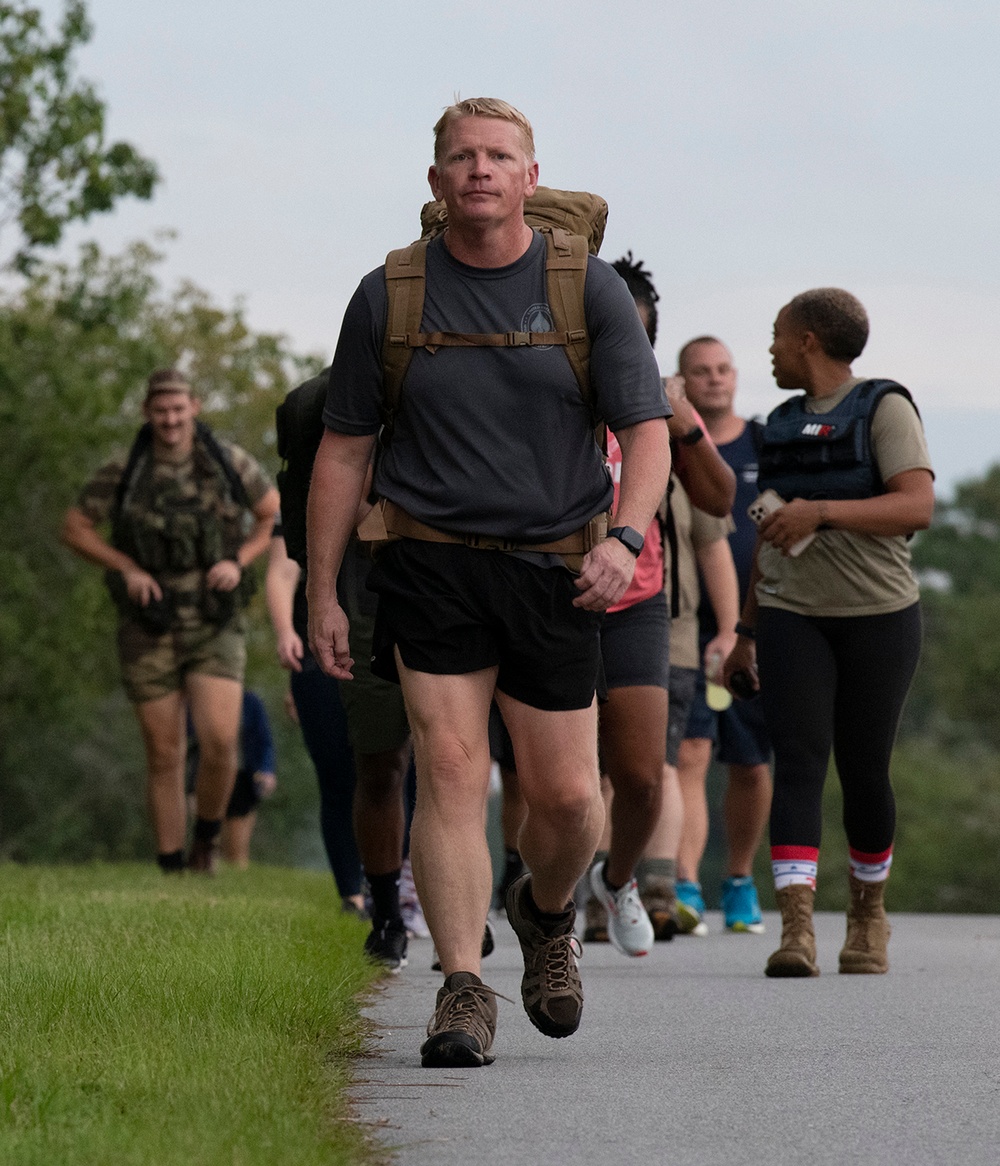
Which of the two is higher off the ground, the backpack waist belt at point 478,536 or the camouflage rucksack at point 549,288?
the camouflage rucksack at point 549,288

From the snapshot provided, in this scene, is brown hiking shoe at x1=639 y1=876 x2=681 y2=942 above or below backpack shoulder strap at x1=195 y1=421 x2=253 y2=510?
below

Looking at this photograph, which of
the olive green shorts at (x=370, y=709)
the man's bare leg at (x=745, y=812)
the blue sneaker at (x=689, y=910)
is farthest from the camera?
the man's bare leg at (x=745, y=812)

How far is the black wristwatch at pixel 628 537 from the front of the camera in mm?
5289

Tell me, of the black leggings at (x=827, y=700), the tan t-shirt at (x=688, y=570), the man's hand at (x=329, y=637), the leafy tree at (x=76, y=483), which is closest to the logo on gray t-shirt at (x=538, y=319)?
the man's hand at (x=329, y=637)

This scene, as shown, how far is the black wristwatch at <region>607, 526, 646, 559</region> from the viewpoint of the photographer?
5.29 metres

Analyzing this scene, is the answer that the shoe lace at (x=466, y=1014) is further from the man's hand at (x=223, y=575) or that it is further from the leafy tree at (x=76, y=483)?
the leafy tree at (x=76, y=483)

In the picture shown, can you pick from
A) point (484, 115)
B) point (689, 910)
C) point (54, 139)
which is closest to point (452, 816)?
point (484, 115)

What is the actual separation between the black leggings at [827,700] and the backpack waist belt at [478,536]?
2707 mm

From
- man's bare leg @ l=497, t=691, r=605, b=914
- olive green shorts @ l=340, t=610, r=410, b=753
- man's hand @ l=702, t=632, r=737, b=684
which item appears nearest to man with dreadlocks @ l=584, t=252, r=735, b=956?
olive green shorts @ l=340, t=610, r=410, b=753

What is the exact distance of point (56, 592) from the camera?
38094 millimetres

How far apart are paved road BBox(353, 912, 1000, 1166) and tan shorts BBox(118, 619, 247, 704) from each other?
196 inches

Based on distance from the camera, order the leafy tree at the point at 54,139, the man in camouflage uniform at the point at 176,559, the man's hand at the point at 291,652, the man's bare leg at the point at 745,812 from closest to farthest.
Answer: the man's hand at the point at 291,652 → the man's bare leg at the point at 745,812 → the man in camouflage uniform at the point at 176,559 → the leafy tree at the point at 54,139

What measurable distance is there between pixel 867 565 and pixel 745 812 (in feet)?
13.2

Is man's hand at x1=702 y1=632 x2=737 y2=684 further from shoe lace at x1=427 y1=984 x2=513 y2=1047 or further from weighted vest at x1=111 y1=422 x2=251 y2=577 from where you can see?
shoe lace at x1=427 y1=984 x2=513 y2=1047
